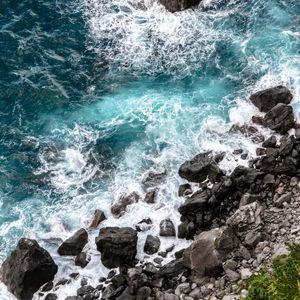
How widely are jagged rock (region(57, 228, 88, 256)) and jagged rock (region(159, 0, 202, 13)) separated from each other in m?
15.6

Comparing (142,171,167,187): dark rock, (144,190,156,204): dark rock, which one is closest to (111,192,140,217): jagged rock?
(144,190,156,204): dark rock

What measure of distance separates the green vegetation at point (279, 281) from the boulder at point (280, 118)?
740cm

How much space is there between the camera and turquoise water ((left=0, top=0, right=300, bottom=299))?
69.7ft

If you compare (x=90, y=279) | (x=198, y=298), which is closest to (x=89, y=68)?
(x=90, y=279)

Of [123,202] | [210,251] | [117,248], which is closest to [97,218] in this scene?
[123,202]

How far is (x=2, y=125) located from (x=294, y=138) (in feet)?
44.4

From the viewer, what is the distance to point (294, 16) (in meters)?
27.4

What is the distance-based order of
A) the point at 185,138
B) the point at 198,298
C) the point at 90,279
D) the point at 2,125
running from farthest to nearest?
the point at 2,125 → the point at 185,138 → the point at 90,279 → the point at 198,298

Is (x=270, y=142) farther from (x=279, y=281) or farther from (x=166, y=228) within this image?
(x=279, y=281)

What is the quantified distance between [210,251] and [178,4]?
1698cm

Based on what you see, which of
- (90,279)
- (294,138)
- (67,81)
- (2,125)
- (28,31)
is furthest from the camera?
(28,31)

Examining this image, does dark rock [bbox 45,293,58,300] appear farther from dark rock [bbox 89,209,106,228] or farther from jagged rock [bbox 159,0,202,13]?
jagged rock [bbox 159,0,202,13]

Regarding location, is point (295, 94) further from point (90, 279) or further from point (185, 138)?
point (90, 279)

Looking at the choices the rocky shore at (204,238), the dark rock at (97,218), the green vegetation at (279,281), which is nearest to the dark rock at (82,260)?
the rocky shore at (204,238)
